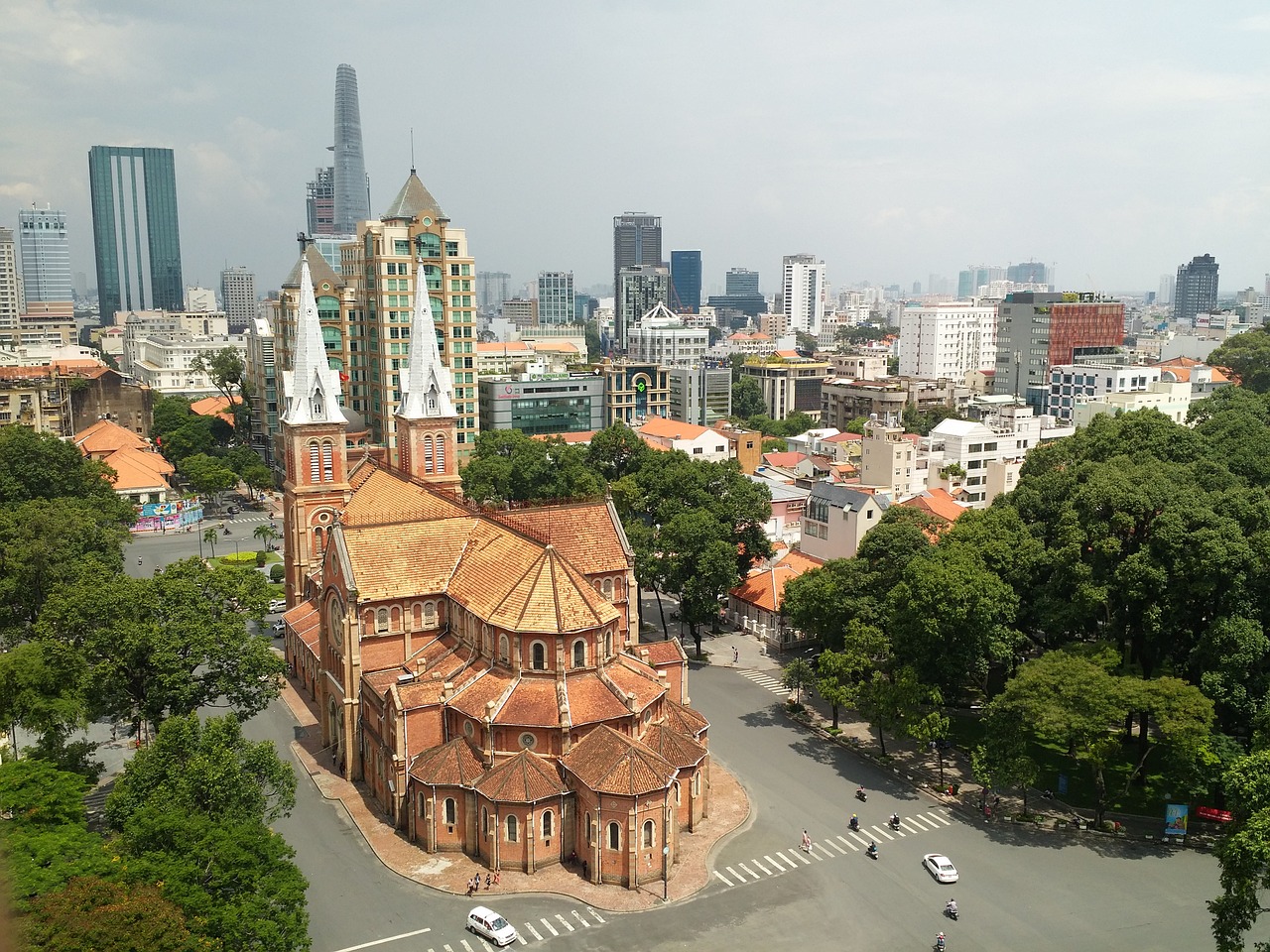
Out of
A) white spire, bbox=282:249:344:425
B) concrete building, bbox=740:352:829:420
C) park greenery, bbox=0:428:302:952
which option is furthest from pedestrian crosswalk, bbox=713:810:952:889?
concrete building, bbox=740:352:829:420

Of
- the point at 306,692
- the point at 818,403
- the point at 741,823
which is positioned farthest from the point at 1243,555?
the point at 818,403

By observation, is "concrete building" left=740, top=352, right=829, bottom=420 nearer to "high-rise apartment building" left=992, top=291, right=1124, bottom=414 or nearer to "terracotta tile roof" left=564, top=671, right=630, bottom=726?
"high-rise apartment building" left=992, top=291, right=1124, bottom=414

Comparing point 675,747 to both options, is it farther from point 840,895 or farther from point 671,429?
point 671,429

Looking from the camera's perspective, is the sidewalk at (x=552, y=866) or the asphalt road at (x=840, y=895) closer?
the asphalt road at (x=840, y=895)

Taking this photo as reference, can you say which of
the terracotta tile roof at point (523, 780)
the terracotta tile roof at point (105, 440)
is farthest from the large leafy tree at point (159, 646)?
the terracotta tile roof at point (105, 440)

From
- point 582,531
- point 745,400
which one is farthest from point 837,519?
point 745,400

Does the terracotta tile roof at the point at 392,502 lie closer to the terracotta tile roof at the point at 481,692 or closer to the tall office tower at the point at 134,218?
the terracotta tile roof at the point at 481,692
